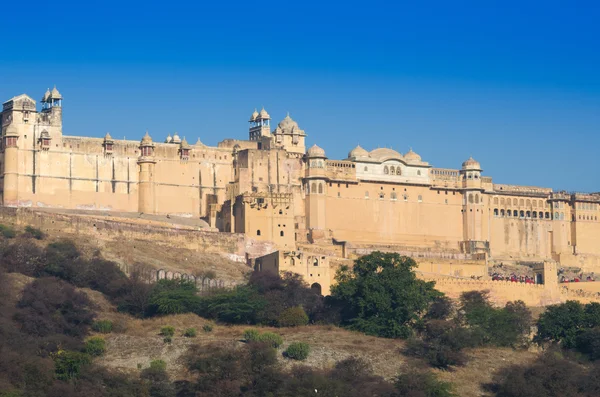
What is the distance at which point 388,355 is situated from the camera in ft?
183

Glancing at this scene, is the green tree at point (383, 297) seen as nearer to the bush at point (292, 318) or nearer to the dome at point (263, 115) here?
the bush at point (292, 318)

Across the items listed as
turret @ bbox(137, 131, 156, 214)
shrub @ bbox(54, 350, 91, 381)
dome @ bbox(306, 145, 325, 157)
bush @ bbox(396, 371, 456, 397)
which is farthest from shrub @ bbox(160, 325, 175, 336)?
dome @ bbox(306, 145, 325, 157)

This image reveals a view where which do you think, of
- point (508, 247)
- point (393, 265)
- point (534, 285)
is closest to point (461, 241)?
point (508, 247)

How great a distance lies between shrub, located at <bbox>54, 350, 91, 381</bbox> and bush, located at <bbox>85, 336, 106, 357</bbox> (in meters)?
1.29

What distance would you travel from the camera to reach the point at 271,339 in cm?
5478

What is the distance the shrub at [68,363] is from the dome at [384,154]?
33699 mm

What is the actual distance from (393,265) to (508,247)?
74.7 ft

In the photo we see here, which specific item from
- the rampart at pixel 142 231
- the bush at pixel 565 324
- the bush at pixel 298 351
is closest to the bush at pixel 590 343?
the bush at pixel 565 324

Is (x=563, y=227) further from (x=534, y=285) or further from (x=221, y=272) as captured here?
(x=221, y=272)

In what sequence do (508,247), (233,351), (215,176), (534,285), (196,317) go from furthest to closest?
(508,247)
(215,176)
(534,285)
(196,317)
(233,351)

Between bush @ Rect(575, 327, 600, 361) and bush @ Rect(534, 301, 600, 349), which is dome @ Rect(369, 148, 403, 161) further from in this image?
bush @ Rect(575, 327, 600, 361)

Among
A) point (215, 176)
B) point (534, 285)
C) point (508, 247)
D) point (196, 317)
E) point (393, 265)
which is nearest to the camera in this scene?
point (196, 317)

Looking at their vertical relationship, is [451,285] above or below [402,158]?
below

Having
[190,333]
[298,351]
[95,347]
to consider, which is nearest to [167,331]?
[190,333]
